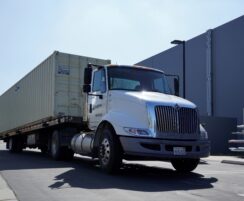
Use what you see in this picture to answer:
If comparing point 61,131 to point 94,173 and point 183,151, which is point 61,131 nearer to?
point 94,173

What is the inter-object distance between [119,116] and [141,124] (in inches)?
29.9

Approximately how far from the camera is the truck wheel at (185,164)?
12.0m

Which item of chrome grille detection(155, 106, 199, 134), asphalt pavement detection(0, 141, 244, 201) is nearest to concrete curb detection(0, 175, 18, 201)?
asphalt pavement detection(0, 141, 244, 201)

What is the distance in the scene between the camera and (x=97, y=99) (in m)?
12.7

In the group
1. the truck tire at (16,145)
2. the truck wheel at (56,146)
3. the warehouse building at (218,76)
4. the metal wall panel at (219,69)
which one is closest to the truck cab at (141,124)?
the truck wheel at (56,146)

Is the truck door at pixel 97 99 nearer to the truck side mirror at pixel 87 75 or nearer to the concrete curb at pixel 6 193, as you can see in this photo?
the truck side mirror at pixel 87 75

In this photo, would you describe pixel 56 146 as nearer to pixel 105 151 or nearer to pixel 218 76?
pixel 105 151

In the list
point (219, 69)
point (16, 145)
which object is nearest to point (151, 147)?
point (16, 145)

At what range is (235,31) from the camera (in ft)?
98.9

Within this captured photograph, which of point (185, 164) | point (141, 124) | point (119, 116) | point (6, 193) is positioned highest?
point (119, 116)

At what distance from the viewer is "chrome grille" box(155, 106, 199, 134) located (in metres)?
10.5

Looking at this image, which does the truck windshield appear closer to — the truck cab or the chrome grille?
the truck cab

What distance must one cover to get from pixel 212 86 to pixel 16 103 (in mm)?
13875

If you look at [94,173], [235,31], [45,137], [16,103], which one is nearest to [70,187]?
[94,173]
